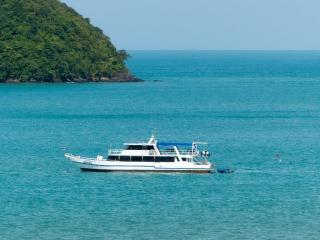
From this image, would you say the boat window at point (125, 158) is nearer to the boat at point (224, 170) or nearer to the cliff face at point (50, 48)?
the boat at point (224, 170)

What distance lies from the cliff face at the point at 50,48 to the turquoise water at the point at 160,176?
34.8 metres

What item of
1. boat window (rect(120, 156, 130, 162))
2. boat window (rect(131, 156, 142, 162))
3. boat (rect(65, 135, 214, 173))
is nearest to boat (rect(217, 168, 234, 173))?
boat (rect(65, 135, 214, 173))

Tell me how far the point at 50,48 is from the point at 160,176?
4363 inches

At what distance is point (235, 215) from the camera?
59344mm

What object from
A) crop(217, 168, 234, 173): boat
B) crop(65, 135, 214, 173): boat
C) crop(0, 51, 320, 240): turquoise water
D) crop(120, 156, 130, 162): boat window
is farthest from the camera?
crop(217, 168, 234, 173): boat

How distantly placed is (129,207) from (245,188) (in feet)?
30.9

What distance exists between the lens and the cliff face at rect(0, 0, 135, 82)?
176 m

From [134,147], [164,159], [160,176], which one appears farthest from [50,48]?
[160,176]

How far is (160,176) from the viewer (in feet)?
238

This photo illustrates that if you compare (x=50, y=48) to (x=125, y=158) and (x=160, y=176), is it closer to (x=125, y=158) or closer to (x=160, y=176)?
(x=125, y=158)

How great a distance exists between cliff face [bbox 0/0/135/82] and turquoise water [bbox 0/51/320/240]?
34762 millimetres

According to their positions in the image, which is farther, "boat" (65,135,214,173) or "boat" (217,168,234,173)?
"boat" (217,168,234,173)

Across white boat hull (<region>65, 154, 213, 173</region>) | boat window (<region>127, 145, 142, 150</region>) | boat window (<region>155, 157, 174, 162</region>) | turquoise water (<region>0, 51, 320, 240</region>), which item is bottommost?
turquoise water (<region>0, 51, 320, 240</region>)

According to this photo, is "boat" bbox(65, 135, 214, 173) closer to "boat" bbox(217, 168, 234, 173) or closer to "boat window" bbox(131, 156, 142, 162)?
"boat window" bbox(131, 156, 142, 162)
